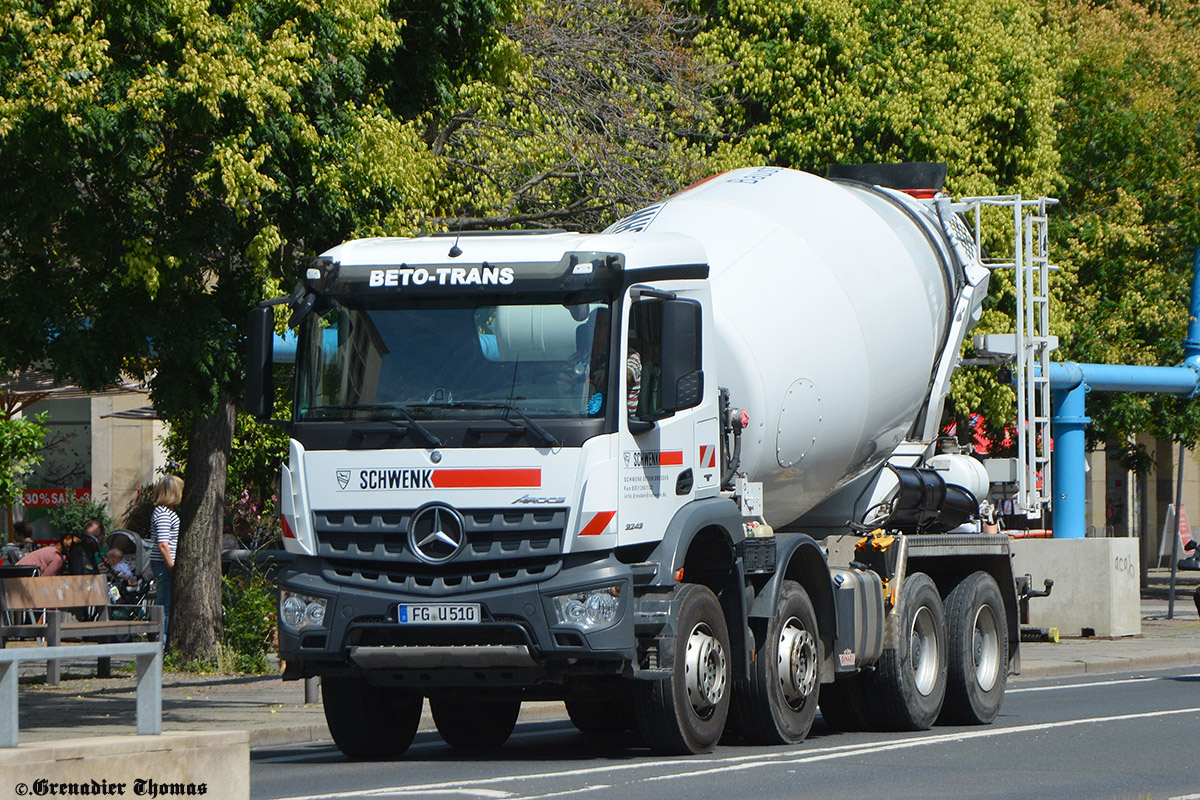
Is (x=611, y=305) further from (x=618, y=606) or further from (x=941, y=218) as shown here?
(x=941, y=218)

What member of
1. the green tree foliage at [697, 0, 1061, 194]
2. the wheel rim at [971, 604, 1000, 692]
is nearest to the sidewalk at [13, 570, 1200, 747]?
the wheel rim at [971, 604, 1000, 692]

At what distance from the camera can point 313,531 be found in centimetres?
1027

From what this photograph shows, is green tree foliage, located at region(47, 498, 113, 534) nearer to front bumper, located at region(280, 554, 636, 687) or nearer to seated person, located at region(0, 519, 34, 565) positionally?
seated person, located at region(0, 519, 34, 565)

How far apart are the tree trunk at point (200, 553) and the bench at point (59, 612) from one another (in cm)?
31

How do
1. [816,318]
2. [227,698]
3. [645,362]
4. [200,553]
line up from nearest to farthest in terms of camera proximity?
[645,362] < [816,318] < [227,698] < [200,553]

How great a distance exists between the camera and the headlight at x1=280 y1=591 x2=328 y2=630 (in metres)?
10.2

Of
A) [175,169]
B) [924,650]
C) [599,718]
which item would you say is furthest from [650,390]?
[924,650]

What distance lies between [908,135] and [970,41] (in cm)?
211

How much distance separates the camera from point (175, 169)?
1253cm

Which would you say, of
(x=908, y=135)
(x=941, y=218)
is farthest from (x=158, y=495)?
(x=908, y=135)

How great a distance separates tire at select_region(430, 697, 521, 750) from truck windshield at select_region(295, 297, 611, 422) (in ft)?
9.42

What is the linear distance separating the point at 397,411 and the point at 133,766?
163 inches

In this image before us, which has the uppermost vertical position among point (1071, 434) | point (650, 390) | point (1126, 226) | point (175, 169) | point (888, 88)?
point (888, 88)

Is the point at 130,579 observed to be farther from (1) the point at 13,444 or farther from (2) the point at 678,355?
(2) the point at 678,355
